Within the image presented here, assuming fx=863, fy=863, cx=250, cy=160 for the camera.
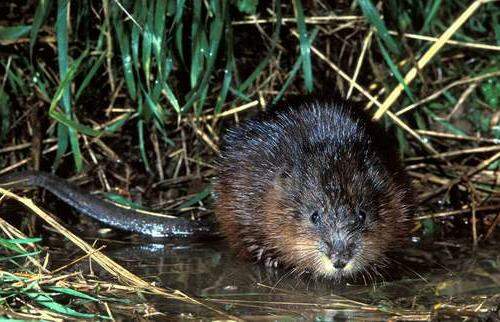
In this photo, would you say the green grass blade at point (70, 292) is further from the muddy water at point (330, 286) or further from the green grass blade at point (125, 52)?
the green grass blade at point (125, 52)

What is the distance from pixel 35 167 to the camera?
210 inches

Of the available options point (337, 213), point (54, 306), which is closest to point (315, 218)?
point (337, 213)

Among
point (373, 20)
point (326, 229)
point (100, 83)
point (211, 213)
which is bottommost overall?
point (211, 213)

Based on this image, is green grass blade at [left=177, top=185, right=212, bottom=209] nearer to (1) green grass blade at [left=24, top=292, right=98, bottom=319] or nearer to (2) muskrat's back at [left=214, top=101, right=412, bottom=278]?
(2) muskrat's back at [left=214, top=101, right=412, bottom=278]

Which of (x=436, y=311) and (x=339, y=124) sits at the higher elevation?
(x=339, y=124)

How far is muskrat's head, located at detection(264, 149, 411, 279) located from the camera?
13.2 ft

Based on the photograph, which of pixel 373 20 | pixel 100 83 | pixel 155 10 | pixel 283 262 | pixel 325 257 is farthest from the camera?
pixel 100 83

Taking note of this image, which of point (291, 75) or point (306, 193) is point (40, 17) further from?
point (306, 193)

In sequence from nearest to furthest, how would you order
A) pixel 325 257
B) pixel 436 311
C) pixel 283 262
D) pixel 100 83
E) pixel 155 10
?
pixel 436 311 < pixel 325 257 < pixel 283 262 < pixel 155 10 < pixel 100 83

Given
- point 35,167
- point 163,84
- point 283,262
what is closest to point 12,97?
point 35,167

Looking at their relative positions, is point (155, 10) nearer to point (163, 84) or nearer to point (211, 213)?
point (163, 84)

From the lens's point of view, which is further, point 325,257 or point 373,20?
point 373,20

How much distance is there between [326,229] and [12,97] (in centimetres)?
256

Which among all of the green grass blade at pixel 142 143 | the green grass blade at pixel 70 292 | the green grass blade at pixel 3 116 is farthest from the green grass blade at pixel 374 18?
the green grass blade at pixel 70 292
